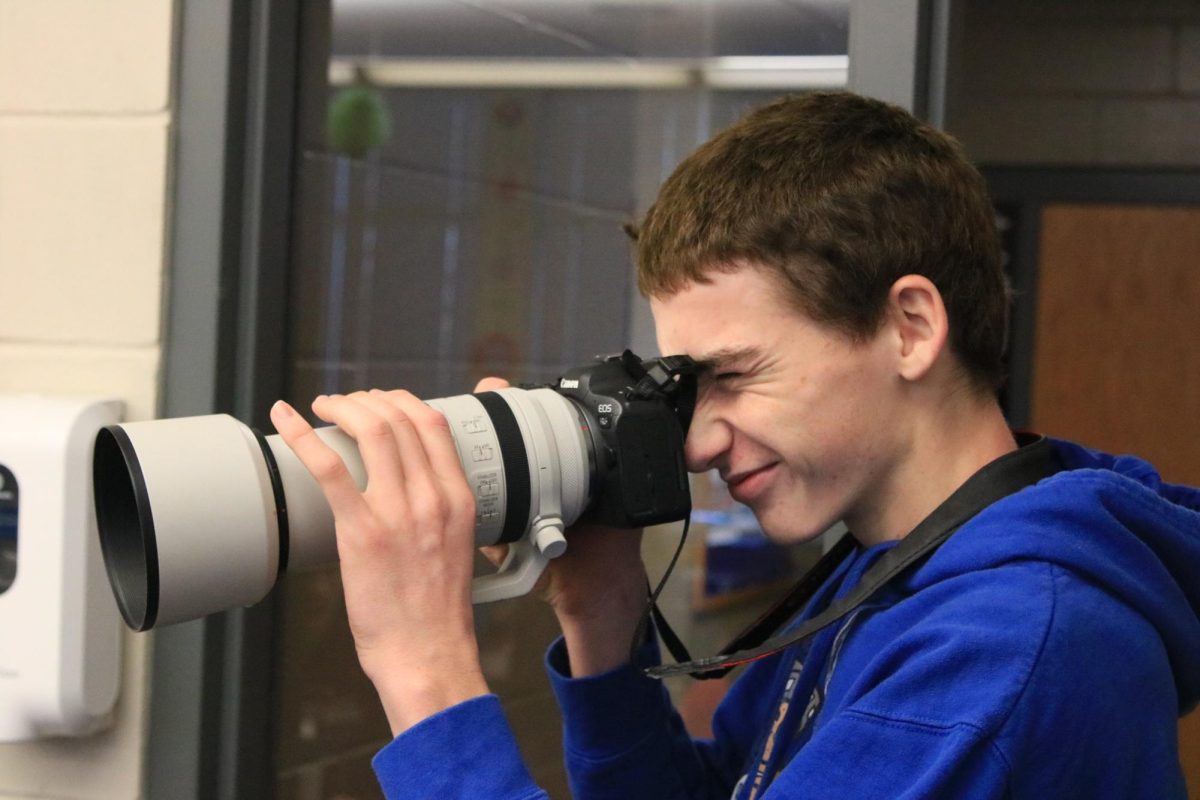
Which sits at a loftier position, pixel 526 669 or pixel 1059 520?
pixel 1059 520

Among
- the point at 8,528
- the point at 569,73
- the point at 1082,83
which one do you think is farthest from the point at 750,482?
the point at 1082,83

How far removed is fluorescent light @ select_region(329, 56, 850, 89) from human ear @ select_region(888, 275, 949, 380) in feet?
1.71

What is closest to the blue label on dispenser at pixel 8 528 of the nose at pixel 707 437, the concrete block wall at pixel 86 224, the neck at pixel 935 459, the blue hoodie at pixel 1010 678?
the concrete block wall at pixel 86 224

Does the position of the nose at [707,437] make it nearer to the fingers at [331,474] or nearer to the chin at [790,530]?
the chin at [790,530]

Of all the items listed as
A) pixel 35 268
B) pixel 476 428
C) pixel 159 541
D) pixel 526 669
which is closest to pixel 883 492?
pixel 476 428

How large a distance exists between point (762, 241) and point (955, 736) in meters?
0.35

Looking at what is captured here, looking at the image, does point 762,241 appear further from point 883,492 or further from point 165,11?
point 165,11

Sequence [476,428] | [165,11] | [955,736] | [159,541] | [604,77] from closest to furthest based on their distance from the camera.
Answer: [955,736] → [159,541] → [476,428] → [165,11] → [604,77]

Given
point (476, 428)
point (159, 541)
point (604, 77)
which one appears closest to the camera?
point (159, 541)

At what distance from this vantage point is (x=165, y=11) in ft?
3.76

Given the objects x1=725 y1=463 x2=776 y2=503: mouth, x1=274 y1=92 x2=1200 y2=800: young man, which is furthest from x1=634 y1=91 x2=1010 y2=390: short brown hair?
x1=725 y1=463 x2=776 y2=503: mouth

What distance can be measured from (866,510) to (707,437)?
12cm

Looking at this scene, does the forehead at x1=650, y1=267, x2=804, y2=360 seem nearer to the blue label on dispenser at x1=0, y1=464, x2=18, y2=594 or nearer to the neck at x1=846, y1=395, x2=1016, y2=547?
the neck at x1=846, y1=395, x2=1016, y2=547

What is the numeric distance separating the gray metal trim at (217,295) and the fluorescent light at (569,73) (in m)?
0.19
